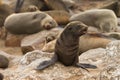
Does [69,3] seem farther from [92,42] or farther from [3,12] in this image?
[92,42]

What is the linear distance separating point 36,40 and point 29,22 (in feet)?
4.40

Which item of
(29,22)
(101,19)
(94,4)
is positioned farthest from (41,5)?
(101,19)

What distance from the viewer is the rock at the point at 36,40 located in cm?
878

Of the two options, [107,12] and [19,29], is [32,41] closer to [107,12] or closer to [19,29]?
[19,29]

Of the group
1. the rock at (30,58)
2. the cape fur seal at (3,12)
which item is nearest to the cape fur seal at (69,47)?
the rock at (30,58)

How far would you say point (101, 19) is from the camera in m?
10.0

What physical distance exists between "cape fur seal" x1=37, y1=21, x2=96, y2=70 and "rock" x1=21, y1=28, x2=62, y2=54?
3364 mm

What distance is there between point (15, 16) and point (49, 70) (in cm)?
585

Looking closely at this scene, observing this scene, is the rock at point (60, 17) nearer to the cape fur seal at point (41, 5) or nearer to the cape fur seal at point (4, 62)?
the cape fur seal at point (41, 5)

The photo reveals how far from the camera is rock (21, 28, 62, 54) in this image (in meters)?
8.78

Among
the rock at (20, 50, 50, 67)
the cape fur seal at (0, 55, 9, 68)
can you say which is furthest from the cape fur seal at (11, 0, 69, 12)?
the rock at (20, 50, 50, 67)

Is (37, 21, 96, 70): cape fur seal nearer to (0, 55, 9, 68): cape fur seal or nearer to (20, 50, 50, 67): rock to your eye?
(20, 50, 50, 67): rock

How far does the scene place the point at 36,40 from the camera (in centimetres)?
918

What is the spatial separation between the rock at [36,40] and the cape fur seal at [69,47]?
336 centimetres
